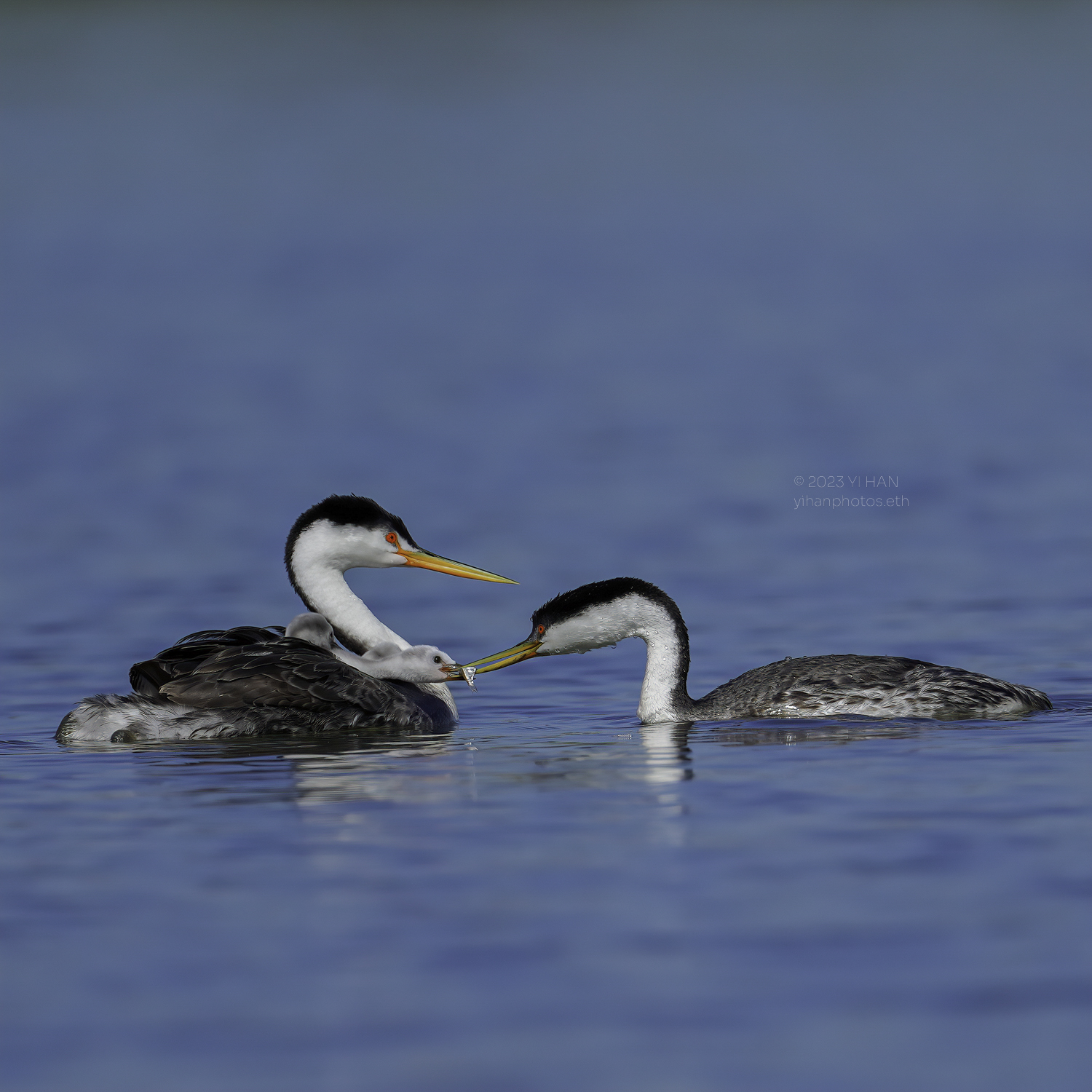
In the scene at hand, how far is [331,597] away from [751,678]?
2.79m

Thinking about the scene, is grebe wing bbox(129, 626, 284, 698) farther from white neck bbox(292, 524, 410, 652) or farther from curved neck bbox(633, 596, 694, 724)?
curved neck bbox(633, 596, 694, 724)

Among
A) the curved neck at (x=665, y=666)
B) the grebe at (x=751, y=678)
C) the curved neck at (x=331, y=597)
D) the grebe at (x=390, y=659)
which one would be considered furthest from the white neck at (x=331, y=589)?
the curved neck at (x=665, y=666)

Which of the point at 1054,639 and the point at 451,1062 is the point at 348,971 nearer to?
the point at 451,1062

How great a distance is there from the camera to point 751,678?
12.0 meters

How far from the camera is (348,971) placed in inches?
275

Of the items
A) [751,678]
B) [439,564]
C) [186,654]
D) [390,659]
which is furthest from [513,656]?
[186,654]

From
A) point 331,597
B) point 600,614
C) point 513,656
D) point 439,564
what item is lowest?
point 513,656

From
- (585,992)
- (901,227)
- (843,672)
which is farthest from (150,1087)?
(901,227)

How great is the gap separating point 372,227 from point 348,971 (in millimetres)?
39675

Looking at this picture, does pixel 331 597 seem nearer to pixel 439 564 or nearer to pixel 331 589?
pixel 331 589

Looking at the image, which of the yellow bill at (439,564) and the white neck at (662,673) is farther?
the yellow bill at (439,564)

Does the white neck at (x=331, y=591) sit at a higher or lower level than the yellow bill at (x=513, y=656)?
higher

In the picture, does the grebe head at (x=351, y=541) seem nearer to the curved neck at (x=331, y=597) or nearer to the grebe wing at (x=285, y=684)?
the curved neck at (x=331, y=597)

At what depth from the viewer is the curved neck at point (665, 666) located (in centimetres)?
1198
